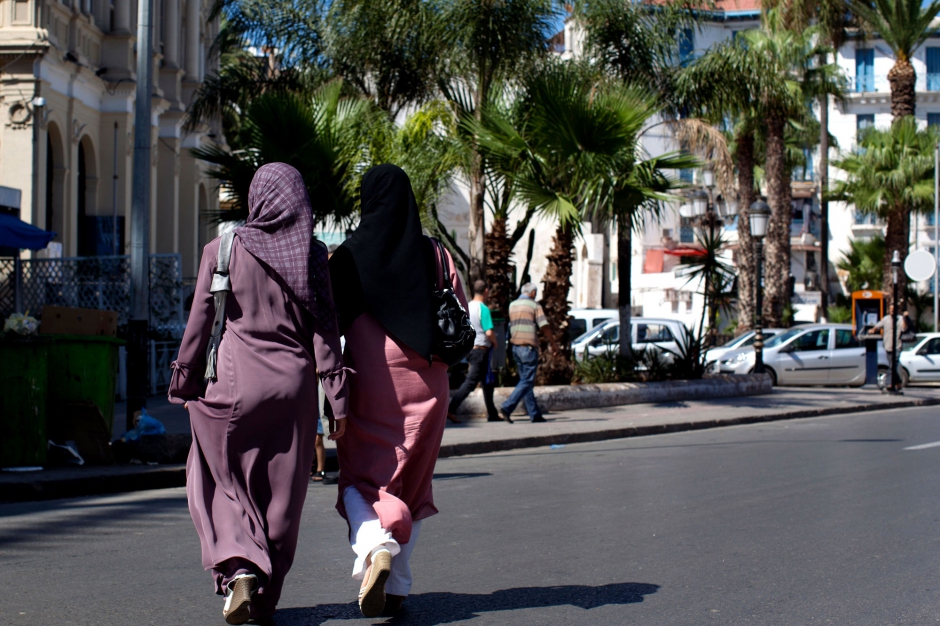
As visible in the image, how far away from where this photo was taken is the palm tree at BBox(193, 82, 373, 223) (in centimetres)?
1577

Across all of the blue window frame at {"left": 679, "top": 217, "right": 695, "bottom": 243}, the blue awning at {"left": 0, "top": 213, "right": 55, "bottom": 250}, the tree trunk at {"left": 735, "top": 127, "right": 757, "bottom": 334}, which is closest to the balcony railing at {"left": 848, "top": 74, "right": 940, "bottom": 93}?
the blue window frame at {"left": 679, "top": 217, "right": 695, "bottom": 243}

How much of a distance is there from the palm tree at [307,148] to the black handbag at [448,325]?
11.3 meters

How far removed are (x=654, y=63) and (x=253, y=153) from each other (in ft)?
22.5

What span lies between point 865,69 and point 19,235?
51.7 metres

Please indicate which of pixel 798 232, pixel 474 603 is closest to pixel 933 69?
pixel 798 232

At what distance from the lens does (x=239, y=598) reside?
402 cm

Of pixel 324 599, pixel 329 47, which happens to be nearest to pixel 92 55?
pixel 329 47

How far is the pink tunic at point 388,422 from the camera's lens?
14.2 feet

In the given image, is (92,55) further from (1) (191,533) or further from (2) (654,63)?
(1) (191,533)

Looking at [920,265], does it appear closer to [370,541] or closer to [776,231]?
[776,231]

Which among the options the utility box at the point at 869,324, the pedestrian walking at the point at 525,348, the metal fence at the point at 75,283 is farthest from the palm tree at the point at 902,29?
the metal fence at the point at 75,283

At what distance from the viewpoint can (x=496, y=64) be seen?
1622 centimetres

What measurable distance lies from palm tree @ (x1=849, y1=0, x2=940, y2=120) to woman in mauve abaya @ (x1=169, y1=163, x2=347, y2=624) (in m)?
31.5

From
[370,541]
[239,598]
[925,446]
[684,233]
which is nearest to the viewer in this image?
[239,598]
